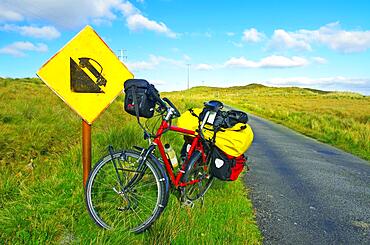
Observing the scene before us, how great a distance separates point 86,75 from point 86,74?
0.01 m

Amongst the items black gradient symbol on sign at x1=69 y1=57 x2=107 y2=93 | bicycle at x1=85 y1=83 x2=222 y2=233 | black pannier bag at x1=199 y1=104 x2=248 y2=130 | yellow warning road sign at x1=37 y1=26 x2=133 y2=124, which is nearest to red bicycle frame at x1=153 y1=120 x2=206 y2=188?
bicycle at x1=85 y1=83 x2=222 y2=233

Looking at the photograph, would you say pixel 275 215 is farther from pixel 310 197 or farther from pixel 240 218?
pixel 310 197

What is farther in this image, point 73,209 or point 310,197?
point 310,197

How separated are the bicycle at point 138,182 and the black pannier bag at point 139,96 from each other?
0.10 metres

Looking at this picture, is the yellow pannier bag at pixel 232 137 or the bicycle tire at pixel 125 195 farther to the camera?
the yellow pannier bag at pixel 232 137

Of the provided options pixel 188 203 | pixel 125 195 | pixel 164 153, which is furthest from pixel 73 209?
pixel 188 203

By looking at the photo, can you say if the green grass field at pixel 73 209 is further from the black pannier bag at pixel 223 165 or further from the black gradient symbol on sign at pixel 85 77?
the black gradient symbol on sign at pixel 85 77

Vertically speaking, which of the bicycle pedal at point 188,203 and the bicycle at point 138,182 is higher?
the bicycle at point 138,182

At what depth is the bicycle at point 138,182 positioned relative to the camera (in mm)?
3117

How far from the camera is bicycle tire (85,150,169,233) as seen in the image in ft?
10.2

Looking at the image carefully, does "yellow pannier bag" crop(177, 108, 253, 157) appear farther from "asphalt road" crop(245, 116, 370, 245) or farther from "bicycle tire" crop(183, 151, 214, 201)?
"asphalt road" crop(245, 116, 370, 245)

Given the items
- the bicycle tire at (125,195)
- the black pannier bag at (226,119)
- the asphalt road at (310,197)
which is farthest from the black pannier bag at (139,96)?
the asphalt road at (310,197)

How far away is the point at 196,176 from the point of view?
3977mm

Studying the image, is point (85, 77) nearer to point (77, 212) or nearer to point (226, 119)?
point (77, 212)
